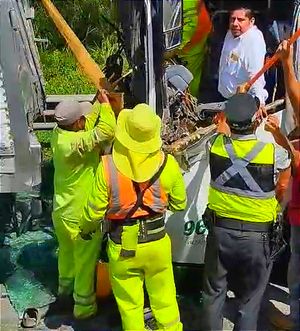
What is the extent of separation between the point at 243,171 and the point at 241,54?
1.52 metres

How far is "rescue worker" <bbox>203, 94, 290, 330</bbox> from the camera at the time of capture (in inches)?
181

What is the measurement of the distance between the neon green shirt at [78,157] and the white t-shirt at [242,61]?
45.6 inches

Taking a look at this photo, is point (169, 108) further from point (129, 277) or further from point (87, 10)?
point (87, 10)

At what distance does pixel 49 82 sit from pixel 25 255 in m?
4.44

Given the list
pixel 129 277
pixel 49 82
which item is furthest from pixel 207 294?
pixel 49 82

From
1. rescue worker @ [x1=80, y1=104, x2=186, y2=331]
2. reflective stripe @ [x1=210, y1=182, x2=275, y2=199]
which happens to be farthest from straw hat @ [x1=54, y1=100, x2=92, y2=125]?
reflective stripe @ [x1=210, y1=182, x2=275, y2=199]

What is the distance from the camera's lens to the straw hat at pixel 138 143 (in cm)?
458

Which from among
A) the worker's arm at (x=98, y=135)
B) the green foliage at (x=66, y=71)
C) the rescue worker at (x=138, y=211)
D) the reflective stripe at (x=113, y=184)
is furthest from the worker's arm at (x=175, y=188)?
the green foliage at (x=66, y=71)

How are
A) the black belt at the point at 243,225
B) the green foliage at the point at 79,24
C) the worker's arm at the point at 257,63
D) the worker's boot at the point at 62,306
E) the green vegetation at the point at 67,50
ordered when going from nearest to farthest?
the black belt at the point at 243,225 → the worker's boot at the point at 62,306 → the worker's arm at the point at 257,63 → the green vegetation at the point at 67,50 → the green foliage at the point at 79,24

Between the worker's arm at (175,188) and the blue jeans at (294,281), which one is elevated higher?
the worker's arm at (175,188)

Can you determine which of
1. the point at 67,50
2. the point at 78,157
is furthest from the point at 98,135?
the point at 67,50

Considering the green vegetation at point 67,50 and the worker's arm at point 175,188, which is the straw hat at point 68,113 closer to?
the worker's arm at point 175,188

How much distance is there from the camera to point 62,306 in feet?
18.1

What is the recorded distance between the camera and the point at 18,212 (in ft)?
21.7
